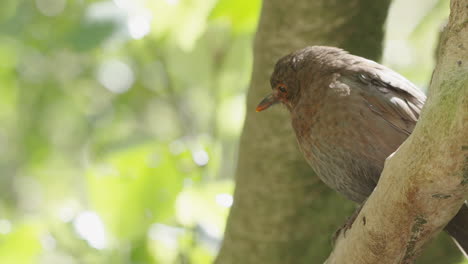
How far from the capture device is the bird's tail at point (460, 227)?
2.35m

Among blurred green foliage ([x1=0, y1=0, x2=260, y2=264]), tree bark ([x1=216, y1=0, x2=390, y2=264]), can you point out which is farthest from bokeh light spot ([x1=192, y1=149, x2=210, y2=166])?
tree bark ([x1=216, y1=0, x2=390, y2=264])

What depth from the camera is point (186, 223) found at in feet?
10.8

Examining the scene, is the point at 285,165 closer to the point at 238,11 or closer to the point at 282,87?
the point at 282,87

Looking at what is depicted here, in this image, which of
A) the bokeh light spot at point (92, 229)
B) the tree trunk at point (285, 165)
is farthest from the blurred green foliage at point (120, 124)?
Result: the tree trunk at point (285, 165)

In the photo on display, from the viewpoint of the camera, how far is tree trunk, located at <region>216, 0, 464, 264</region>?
2.79 metres

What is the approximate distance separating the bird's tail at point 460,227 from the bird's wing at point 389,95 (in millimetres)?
298

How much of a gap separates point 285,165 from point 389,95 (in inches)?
23.3

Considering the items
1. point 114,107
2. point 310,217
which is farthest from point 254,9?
point 114,107

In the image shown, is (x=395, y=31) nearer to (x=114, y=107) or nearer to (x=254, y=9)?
(x=114, y=107)

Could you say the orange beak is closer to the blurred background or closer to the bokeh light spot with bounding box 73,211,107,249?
the blurred background

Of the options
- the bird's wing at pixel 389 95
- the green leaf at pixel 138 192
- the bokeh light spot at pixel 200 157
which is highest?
the bird's wing at pixel 389 95

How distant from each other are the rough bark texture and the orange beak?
0.92 m

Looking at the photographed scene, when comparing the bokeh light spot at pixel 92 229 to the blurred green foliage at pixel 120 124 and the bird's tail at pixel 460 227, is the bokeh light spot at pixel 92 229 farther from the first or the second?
the bird's tail at pixel 460 227

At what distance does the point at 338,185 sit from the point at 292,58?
48cm
